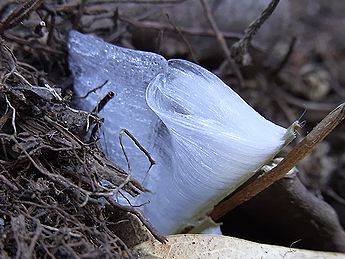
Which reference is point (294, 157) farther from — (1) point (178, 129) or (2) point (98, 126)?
(2) point (98, 126)

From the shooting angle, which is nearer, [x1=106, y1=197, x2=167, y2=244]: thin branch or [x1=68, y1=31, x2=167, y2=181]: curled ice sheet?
[x1=106, y1=197, x2=167, y2=244]: thin branch

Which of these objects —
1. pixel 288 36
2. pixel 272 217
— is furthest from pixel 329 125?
pixel 288 36

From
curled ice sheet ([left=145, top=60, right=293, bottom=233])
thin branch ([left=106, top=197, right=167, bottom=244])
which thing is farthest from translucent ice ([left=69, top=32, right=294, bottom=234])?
thin branch ([left=106, top=197, right=167, bottom=244])

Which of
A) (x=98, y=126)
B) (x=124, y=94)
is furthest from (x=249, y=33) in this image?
(x=98, y=126)

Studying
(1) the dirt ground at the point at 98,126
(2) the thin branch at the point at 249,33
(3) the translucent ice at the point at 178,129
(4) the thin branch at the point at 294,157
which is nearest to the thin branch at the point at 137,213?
(1) the dirt ground at the point at 98,126

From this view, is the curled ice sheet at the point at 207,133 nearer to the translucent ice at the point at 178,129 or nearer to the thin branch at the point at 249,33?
the translucent ice at the point at 178,129

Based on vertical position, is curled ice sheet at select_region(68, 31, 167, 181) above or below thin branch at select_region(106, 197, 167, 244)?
above

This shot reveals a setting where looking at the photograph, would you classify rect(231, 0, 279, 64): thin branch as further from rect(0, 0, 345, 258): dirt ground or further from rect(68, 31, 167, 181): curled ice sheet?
rect(68, 31, 167, 181): curled ice sheet
